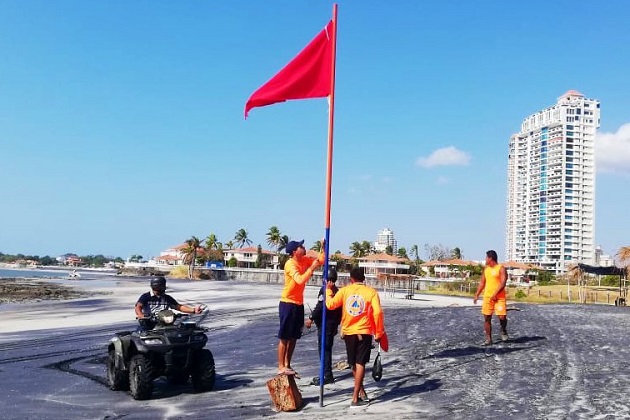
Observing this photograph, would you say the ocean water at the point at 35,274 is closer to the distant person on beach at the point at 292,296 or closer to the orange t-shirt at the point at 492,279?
the orange t-shirt at the point at 492,279

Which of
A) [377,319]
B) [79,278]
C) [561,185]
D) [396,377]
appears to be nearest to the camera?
[377,319]

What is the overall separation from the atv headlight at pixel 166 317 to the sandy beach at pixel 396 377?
1.04 metres

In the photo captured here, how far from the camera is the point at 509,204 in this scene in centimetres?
18062

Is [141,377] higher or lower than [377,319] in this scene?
lower

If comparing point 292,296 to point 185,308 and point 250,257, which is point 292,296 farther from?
point 250,257

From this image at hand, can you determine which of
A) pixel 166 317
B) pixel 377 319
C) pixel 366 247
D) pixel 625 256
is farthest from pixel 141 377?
pixel 366 247

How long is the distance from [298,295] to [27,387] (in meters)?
4.51

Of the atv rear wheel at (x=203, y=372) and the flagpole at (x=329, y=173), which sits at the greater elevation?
the flagpole at (x=329, y=173)

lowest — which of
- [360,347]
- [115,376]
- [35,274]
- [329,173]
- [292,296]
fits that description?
[35,274]

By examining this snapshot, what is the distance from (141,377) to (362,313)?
3.06m

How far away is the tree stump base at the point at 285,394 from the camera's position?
283 inches

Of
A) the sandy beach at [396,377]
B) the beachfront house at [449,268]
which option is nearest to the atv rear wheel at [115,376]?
the sandy beach at [396,377]

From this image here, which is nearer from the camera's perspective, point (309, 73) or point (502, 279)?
point (309, 73)

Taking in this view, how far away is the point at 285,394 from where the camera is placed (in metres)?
7.22
